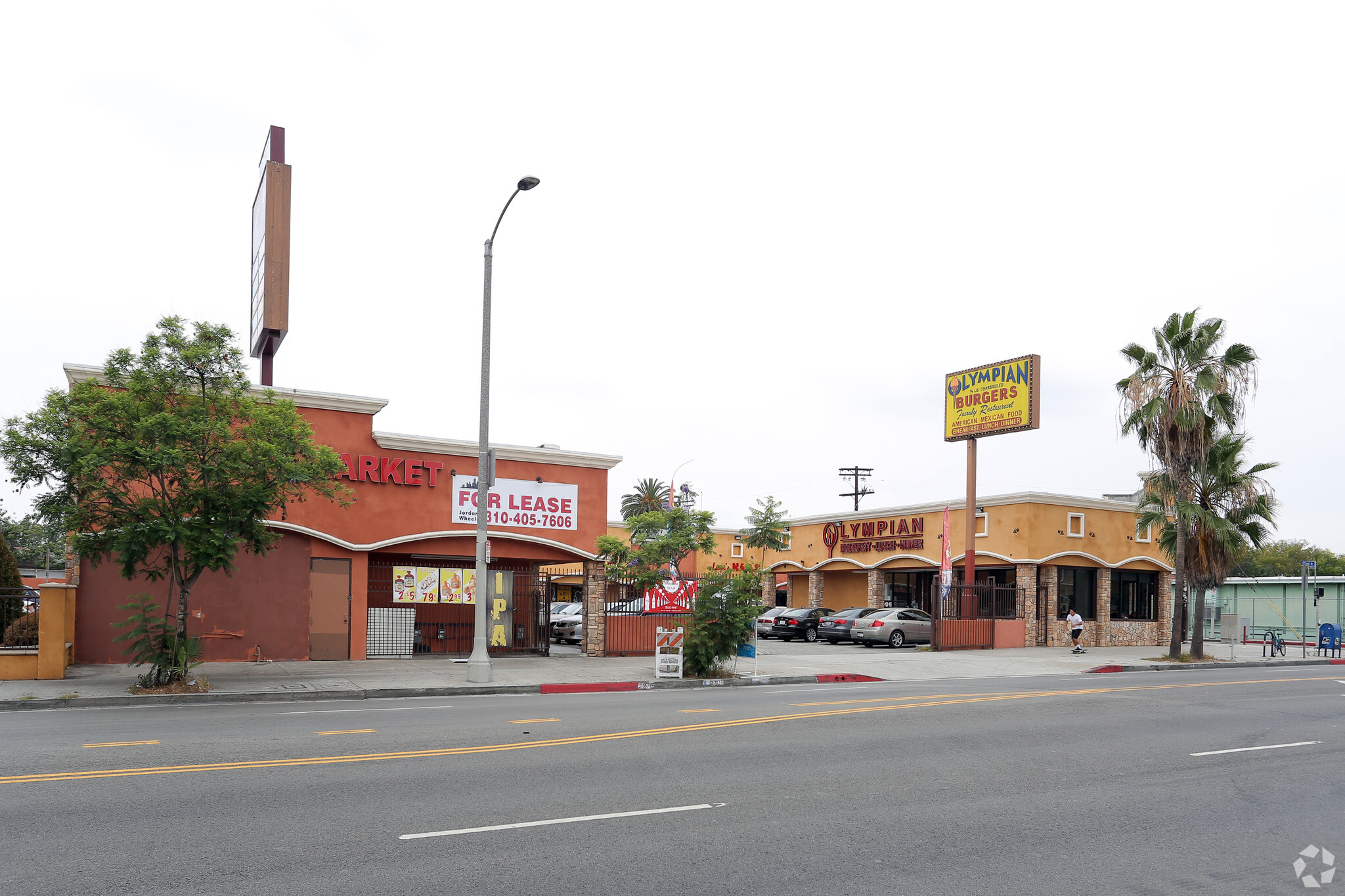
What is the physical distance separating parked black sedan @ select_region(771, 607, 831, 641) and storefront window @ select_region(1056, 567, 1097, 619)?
335 inches

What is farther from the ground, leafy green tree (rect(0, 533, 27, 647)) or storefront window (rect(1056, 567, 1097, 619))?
leafy green tree (rect(0, 533, 27, 647))

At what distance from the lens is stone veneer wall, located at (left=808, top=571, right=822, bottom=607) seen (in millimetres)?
45719

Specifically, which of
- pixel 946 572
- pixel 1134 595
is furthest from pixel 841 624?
pixel 1134 595

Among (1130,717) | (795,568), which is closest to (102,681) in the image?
(1130,717)

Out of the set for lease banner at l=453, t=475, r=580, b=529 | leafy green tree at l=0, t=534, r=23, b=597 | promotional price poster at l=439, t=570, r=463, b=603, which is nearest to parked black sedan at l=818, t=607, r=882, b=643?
for lease banner at l=453, t=475, r=580, b=529

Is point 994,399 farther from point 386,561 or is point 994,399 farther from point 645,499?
point 645,499

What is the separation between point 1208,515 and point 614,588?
58.6ft

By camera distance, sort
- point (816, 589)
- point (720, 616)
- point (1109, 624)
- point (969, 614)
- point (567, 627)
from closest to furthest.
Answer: point (720, 616) < point (567, 627) < point (969, 614) < point (1109, 624) < point (816, 589)

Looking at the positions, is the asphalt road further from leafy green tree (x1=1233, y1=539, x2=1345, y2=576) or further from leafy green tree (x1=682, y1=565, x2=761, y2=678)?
leafy green tree (x1=1233, y1=539, x2=1345, y2=576)

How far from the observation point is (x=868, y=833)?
289 inches

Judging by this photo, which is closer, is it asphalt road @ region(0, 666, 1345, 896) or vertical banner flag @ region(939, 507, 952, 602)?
asphalt road @ region(0, 666, 1345, 896)

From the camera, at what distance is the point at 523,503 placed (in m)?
26.0

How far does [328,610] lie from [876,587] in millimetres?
24834

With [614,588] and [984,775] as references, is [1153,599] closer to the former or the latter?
[614,588]
